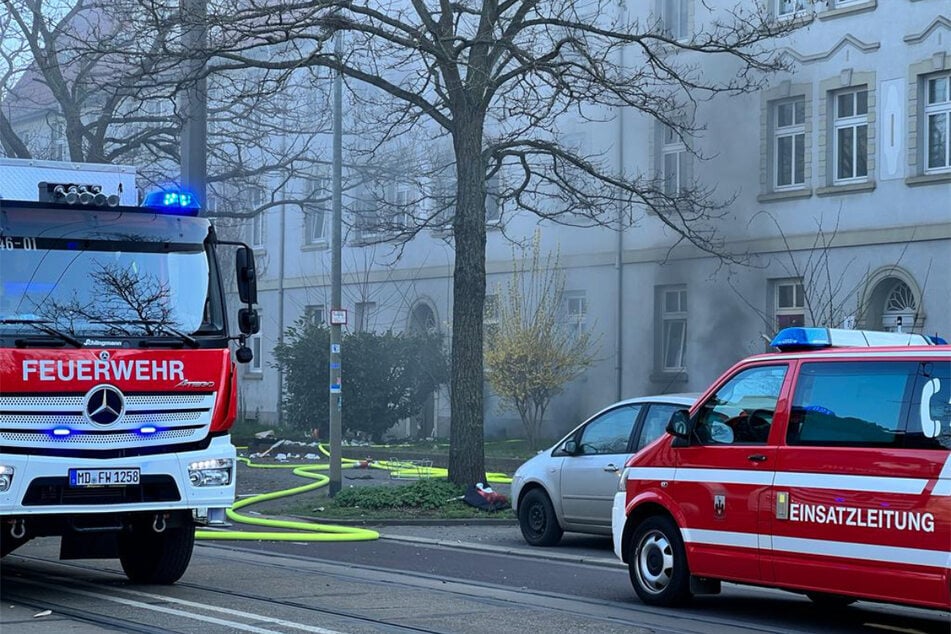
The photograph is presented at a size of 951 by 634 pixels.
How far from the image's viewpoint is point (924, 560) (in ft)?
27.2

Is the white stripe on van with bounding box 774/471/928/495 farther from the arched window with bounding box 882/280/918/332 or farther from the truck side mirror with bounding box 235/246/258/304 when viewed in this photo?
the arched window with bounding box 882/280/918/332

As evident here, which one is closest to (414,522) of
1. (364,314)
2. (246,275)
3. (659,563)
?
(246,275)

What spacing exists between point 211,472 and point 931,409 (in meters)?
5.41

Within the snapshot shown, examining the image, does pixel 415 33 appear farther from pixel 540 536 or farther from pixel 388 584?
pixel 388 584

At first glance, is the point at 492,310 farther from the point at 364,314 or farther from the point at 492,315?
the point at 364,314

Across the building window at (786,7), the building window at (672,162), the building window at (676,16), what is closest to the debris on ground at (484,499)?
the building window at (672,162)

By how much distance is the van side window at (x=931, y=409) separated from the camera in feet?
27.6

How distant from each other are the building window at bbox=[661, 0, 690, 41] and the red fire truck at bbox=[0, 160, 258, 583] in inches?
825

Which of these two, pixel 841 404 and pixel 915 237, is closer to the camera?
pixel 841 404

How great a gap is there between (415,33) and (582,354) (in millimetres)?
14731

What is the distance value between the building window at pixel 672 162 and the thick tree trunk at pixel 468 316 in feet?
37.8

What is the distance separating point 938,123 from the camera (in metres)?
24.9

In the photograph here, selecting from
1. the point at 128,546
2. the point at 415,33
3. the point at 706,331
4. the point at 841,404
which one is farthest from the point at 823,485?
the point at 706,331

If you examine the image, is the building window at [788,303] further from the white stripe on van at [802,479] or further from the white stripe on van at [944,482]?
the white stripe on van at [944,482]
